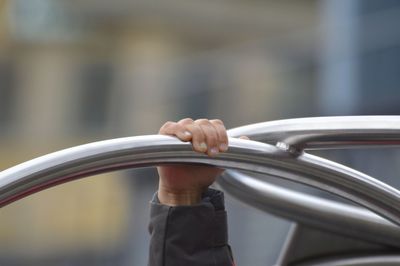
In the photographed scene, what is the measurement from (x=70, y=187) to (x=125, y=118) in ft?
4.23

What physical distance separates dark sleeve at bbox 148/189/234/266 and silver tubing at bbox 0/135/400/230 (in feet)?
0.40

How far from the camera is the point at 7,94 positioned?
11727 mm

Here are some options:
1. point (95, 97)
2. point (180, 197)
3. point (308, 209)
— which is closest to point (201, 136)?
point (180, 197)

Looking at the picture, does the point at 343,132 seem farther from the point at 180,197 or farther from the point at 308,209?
the point at 308,209

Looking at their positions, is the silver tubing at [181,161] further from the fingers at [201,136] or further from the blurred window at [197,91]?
the blurred window at [197,91]

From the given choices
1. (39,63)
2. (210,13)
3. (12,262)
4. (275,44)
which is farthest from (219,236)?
(210,13)

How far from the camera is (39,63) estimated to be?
12.1 metres

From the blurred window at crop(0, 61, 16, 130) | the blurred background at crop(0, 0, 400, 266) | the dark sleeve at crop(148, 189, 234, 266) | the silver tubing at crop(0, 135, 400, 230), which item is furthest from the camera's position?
the blurred window at crop(0, 61, 16, 130)

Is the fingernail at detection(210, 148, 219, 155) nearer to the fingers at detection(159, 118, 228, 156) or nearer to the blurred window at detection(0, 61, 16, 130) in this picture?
the fingers at detection(159, 118, 228, 156)

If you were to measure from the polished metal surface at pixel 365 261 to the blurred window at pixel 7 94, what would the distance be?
957 cm

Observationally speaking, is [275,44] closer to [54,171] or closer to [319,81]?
[319,81]

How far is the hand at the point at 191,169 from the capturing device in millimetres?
1100

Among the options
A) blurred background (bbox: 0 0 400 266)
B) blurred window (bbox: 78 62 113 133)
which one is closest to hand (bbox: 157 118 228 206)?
blurred background (bbox: 0 0 400 266)

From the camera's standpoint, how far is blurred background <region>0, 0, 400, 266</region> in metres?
6.84
